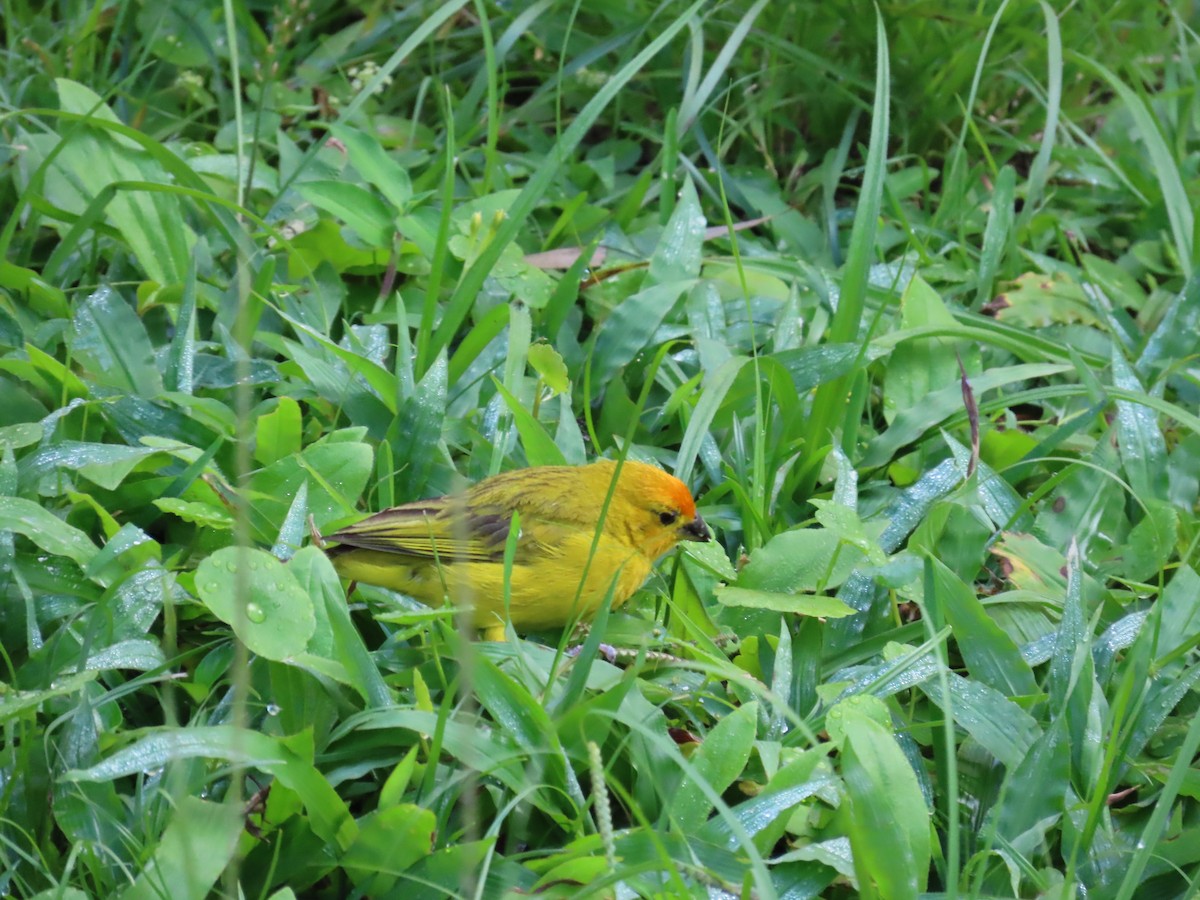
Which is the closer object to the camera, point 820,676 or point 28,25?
point 820,676

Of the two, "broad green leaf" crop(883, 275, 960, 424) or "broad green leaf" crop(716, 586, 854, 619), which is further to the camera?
"broad green leaf" crop(883, 275, 960, 424)

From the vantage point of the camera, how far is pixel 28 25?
5.00 meters

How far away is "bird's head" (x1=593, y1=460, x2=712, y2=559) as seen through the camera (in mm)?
3311

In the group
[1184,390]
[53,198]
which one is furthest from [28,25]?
[1184,390]

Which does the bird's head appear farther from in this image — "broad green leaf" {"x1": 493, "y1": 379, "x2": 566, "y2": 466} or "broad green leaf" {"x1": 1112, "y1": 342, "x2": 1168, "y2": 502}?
"broad green leaf" {"x1": 1112, "y1": 342, "x2": 1168, "y2": 502}

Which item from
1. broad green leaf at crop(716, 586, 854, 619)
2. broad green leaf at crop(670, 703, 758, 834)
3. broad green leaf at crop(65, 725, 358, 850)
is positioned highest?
broad green leaf at crop(65, 725, 358, 850)

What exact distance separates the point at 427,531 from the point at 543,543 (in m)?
0.34

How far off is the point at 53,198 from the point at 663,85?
2.49 meters

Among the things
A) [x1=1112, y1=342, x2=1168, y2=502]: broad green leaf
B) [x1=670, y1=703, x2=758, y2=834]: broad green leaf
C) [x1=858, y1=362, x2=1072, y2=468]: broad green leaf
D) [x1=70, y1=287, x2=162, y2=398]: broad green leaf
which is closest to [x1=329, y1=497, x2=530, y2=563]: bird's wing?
[x1=670, y1=703, x2=758, y2=834]: broad green leaf

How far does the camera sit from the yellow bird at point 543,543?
321cm

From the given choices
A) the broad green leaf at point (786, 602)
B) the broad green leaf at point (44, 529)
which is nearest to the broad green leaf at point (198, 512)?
the broad green leaf at point (44, 529)

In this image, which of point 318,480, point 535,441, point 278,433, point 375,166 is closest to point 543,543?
point 535,441

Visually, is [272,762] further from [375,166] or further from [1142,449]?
[1142,449]

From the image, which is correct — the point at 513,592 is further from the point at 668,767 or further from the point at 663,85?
the point at 663,85
